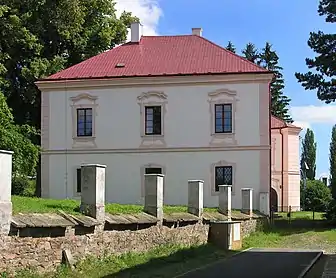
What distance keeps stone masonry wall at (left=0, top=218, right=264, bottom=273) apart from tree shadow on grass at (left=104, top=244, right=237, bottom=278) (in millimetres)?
496

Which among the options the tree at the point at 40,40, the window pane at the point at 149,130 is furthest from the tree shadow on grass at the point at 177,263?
the tree at the point at 40,40

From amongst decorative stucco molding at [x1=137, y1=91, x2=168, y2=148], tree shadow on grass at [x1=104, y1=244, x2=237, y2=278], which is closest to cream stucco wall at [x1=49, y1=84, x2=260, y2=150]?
decorative stucco molding at [x1=137, y1=91, x2=168, y2=148]

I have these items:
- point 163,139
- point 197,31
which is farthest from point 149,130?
point 197,31

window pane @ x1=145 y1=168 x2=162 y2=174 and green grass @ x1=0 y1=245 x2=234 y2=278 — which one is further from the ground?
window pane @ x1=145 y1=168 x2=162 y2=174

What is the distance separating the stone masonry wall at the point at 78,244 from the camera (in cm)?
1122

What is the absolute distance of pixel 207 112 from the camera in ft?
118

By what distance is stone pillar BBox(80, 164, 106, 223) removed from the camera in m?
14.3

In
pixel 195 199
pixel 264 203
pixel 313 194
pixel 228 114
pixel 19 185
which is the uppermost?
pixel 228 114

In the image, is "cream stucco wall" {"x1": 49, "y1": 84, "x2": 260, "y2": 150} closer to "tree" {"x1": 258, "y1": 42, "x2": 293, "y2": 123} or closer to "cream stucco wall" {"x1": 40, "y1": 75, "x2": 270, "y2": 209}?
"cream stucco wall" {"x1": 40, "y1": 75, "x2": 270, "y2": 209}

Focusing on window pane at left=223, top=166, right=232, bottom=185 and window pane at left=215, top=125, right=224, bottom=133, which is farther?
window pane at left=215, top=125, right=224, bottom=133

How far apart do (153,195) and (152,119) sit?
62.6 ft

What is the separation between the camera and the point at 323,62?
36.1m

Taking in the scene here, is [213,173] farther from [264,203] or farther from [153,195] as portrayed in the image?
[153,195]

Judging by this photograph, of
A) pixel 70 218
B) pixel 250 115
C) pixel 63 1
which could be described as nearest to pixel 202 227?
pixel 70 218
